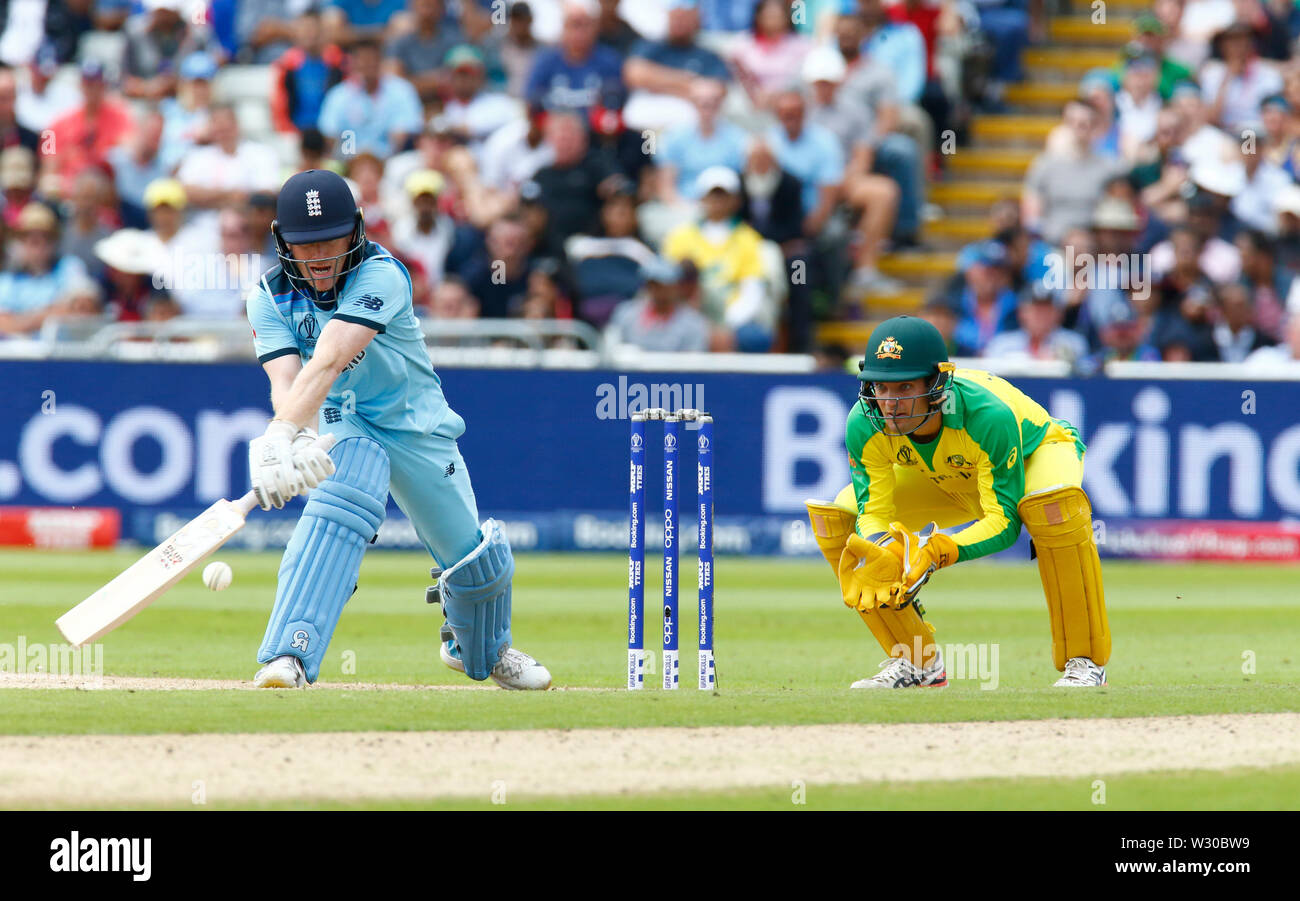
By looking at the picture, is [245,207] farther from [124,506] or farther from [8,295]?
[124,506]

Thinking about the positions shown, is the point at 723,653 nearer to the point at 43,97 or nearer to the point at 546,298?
the point at 546,298

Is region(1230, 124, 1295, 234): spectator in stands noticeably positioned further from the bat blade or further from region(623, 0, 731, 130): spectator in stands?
the bat blade

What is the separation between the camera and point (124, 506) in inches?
574

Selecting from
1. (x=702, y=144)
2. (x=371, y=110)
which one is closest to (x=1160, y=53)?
(x=702, y=144)

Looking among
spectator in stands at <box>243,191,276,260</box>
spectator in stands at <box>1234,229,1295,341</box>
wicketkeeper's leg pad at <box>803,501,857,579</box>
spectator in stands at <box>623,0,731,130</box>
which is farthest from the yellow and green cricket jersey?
spectator in stands at <box>623,0,731,130</box>

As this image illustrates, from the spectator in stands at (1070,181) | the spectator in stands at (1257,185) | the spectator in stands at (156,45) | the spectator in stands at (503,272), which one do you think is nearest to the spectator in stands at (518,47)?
the spectator in stands at (503,272)

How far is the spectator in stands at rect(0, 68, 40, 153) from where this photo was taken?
1800cm

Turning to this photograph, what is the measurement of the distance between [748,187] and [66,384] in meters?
6.18

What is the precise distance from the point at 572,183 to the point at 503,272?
48.5 inches

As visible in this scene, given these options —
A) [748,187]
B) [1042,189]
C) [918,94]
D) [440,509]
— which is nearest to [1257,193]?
[1042,189]

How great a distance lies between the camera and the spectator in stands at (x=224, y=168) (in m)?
17.2

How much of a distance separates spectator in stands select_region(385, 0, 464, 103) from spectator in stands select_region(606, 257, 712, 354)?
424cm

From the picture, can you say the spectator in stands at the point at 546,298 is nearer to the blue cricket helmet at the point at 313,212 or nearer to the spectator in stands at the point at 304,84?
the spectator in stands at the point at 304,84

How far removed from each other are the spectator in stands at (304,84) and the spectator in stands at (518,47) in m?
1.66
